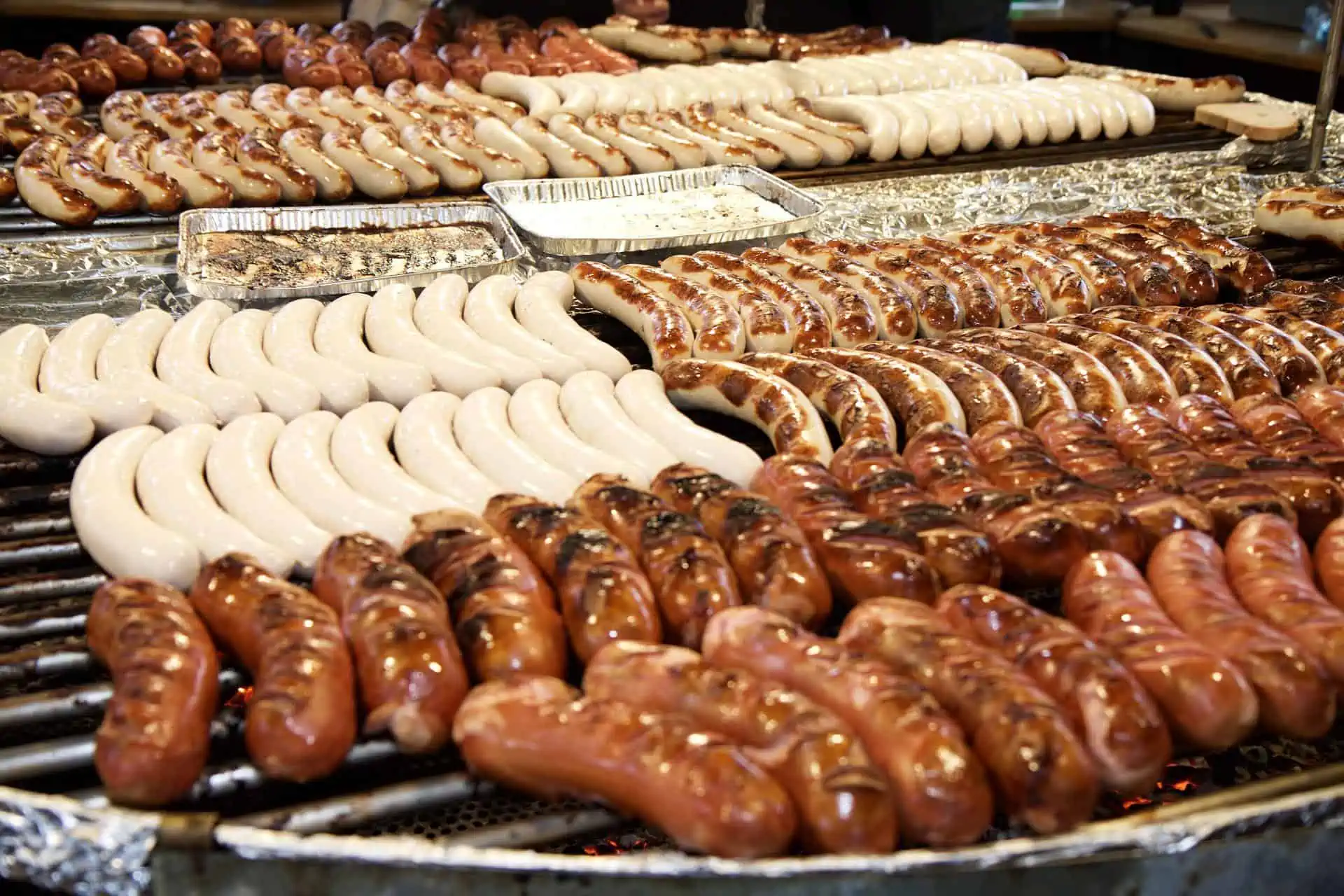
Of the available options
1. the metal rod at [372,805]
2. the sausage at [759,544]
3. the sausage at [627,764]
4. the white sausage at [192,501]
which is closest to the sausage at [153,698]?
the metal rod at [372,805]

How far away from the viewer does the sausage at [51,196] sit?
192 inches

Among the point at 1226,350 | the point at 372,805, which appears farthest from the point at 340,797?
the point at 1226,350

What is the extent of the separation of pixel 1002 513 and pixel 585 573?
1.01m

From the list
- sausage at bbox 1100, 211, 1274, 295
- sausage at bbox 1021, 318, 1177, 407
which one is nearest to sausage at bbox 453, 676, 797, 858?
sausage at bbox 1021, 318, 1177, 407

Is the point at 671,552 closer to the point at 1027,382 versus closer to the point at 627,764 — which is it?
the point at 627,764

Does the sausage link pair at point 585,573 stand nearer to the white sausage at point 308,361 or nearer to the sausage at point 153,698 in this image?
the sausage at point 153,698

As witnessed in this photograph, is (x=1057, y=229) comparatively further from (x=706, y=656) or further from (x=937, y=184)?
(x=706, y=656)

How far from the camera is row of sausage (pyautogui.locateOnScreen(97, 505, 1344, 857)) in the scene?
2.00 metres

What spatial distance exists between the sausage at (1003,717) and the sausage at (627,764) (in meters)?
0.39

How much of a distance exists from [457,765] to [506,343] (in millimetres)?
1715

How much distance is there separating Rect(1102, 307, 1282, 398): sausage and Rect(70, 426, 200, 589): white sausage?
3021 millimetres

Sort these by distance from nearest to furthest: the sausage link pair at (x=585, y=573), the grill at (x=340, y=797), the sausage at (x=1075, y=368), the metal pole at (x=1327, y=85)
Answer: the grill at (x=340, y=797) → the sausage link pair at (x=585, y=573) → the sausage at (x=1075, y=368) → the metal pole at (x=1327, y=85)

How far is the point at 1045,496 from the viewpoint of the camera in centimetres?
290

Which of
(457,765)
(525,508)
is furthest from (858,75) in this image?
(457,765)
